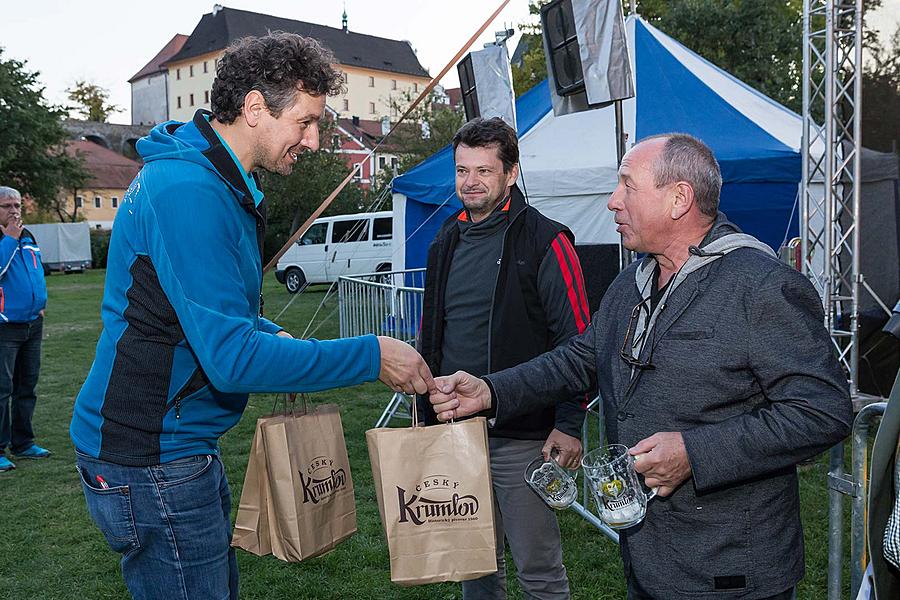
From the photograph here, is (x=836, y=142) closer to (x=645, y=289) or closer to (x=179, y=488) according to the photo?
(x=645, y=289)

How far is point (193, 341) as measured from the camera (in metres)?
1.80

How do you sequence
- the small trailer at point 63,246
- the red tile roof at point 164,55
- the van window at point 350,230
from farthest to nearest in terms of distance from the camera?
the red tile roof at point 164,55, the small trailer at point 63,246, the van window at point 350,230

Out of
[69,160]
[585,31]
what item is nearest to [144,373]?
[585,31]

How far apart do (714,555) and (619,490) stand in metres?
0.30

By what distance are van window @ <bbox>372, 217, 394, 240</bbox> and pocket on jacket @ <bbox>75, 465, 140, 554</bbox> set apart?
19170 millimetres

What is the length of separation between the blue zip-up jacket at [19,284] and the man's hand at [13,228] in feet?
0.12

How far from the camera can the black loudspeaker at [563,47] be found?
5.31 meters

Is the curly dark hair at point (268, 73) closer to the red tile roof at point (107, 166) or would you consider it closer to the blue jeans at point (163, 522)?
the blue jeans at point (163, 522)

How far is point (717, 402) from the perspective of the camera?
1997 mm

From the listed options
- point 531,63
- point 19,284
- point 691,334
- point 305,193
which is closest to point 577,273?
point 691,334

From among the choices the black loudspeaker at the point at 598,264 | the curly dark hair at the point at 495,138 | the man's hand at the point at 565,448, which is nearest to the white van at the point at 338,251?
the black loudspeaker at the point at 598,264

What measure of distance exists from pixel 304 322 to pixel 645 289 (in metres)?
13.4

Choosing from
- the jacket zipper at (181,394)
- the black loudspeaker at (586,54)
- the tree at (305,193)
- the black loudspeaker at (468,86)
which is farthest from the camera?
the tree at (305,193)

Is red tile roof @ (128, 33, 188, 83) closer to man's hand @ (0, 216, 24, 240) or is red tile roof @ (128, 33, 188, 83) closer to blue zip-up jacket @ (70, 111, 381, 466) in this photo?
man's hand @ (0, 216, 24, 240)
